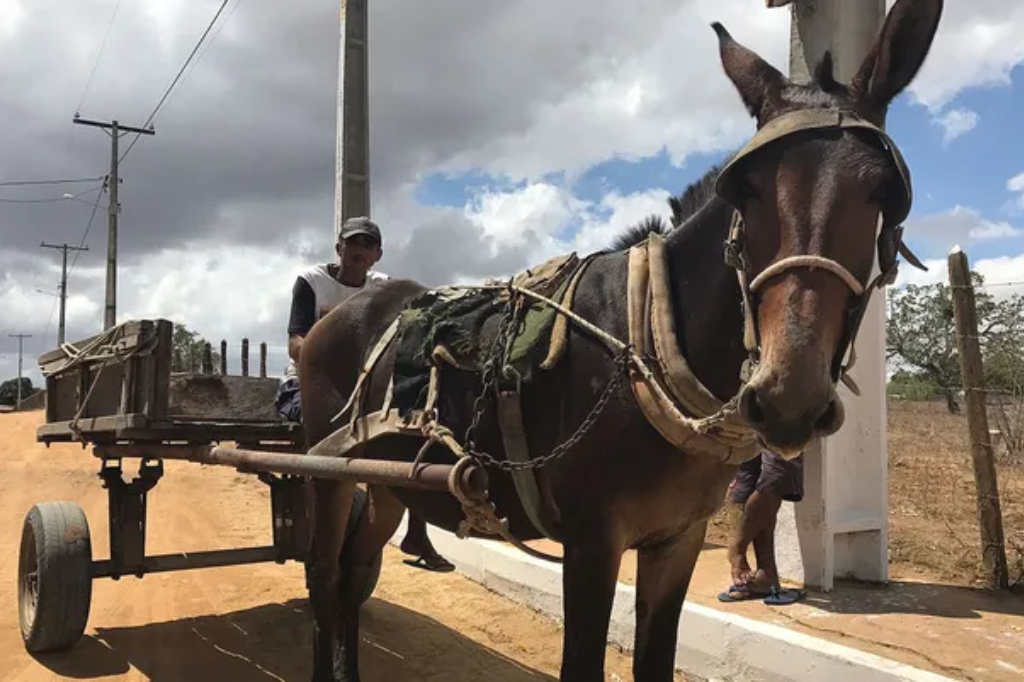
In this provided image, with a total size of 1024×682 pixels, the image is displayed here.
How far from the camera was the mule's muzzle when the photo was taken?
5.90ft

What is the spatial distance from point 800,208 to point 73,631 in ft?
14.6

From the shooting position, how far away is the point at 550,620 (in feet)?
18.1

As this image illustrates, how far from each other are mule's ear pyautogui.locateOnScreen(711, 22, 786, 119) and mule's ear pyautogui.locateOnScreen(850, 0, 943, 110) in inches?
7.9

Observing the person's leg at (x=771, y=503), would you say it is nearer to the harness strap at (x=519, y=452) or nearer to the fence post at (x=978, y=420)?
the fence post at (x=978, y=420)

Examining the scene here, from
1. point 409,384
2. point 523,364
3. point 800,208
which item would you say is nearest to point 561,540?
point 523,364

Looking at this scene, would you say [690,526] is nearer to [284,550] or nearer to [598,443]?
[598,443]

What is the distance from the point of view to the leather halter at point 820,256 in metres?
1.90

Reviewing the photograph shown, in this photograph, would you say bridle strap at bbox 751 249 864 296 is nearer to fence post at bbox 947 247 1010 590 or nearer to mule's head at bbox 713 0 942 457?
mule's head at bbox 713 0 942 457

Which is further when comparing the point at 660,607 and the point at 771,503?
the point at 771,503

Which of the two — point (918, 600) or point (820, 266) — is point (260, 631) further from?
point (820, 266)

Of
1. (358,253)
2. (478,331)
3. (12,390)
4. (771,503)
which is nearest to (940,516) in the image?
(771,503)

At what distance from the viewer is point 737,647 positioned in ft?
13.6

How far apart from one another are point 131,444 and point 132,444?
1 centimetres

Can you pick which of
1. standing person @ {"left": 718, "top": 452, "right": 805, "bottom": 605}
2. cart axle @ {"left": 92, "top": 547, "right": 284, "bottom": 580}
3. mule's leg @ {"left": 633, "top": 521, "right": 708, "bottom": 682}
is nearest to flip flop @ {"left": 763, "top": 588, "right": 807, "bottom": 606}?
standing person @ {"left": 718, "top": 452, "right": 805, "bottom": 605}
